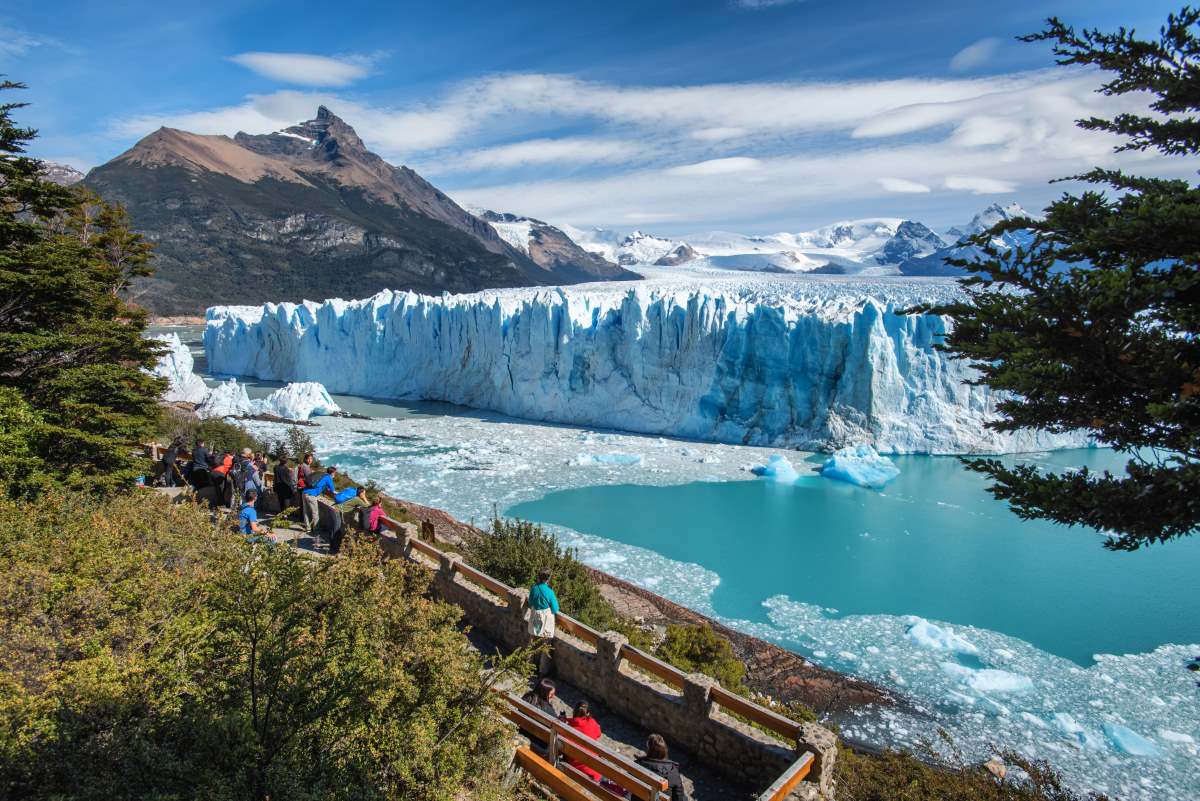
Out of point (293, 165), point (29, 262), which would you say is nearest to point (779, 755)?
point (29, 262)

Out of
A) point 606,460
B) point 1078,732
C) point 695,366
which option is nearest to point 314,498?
point 1078,732

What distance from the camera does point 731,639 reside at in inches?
357

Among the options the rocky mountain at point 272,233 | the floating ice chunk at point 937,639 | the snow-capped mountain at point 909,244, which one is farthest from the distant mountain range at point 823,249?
the floating ice chunk at point 937,639

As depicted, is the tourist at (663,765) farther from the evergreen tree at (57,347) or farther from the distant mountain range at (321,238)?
the distant mountain range at (321,238)

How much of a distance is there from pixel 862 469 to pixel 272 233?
97144 millimetres

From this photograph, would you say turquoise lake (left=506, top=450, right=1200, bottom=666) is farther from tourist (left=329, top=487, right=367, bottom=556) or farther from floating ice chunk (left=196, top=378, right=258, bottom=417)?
floating ice chunk (left=196, top=378, right=258, bottom=417)

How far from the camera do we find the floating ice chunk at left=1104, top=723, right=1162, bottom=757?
7.12 metres

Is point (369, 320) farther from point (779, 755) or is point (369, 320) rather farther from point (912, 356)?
point (779, 755)

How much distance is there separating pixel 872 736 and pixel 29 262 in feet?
35.4

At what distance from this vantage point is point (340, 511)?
8.23 m

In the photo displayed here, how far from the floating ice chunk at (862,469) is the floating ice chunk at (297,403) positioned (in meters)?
19.3

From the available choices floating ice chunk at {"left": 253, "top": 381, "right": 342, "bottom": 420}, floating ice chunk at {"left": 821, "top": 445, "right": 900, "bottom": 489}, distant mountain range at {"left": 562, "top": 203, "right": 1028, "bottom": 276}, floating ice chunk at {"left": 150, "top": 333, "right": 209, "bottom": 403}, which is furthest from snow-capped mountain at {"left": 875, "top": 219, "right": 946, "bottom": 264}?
floating ice chunk at {"left": 150, "top": 333, "right": 209, "bottom": 403}

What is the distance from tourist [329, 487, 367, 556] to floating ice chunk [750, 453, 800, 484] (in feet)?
42.2

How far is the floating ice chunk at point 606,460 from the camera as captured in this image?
2003 centimetres
